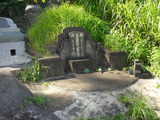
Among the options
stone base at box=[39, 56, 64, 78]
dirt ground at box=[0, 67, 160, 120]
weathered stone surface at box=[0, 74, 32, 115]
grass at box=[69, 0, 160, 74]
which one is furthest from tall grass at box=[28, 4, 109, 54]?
weathered stone surface at box=[0, 74, 32, 115]

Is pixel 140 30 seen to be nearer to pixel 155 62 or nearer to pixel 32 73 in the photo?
pixel 155 62

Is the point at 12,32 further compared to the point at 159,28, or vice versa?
the point at 12,32

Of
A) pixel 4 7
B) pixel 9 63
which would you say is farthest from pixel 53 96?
pixel 4 7

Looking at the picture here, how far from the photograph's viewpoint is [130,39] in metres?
5.08

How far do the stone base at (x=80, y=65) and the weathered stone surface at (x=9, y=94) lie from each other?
2.17 meters

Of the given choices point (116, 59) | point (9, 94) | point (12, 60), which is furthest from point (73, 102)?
point (12, 60)

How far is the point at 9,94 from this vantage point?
2211 millimetres

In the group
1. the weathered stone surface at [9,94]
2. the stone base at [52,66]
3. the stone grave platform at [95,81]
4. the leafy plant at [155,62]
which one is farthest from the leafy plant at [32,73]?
the leafy plant at [155,62]

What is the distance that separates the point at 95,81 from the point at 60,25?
2.21 m

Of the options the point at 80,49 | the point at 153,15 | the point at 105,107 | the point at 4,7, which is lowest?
the point at 105,107

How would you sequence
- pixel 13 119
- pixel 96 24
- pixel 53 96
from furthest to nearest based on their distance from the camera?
pixel 96 24 → pixel 53 96 → pixel 13 119

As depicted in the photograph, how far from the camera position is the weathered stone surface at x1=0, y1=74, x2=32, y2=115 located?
2.01 m

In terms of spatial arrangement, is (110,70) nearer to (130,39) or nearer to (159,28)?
(130,39)

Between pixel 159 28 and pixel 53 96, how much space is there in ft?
9.81
